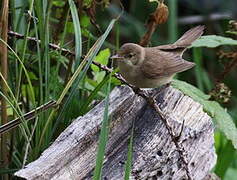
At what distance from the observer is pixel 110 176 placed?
2.54m

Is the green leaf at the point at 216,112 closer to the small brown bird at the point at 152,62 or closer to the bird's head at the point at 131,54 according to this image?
the small brown bird at the point at 152,62

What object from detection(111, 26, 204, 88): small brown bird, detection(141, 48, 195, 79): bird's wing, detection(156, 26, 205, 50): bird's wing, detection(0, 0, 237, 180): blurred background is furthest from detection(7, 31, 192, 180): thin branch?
detection(156, 26, 205, 50): bird's wing

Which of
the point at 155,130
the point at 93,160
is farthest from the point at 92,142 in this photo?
the point at 155,130

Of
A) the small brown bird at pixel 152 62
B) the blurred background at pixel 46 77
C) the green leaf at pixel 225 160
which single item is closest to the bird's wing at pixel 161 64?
the small brown bird at pixel 152 62

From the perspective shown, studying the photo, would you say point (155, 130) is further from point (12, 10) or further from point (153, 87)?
point (12, 10)

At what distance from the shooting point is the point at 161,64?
3.49 meters

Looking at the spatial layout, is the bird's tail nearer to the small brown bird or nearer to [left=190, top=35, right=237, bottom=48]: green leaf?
the small brown bird

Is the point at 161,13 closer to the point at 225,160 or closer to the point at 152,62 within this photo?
the point at 152,62

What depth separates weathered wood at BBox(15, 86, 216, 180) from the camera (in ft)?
8.28

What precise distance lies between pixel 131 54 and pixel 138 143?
83 centimetres

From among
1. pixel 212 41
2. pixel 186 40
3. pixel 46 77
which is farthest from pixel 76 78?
pixel 186 40

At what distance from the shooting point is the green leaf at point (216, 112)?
275 cm

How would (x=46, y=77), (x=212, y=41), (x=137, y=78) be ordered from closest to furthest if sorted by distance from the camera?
1. (x=46, y=77)
2. (x=212, y=41)
3. (x=137, y=78)

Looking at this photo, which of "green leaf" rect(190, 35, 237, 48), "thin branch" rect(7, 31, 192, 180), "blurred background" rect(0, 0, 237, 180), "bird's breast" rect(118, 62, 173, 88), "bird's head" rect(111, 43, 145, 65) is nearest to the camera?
"thin branch" rect(7, 31, 192, 180)
